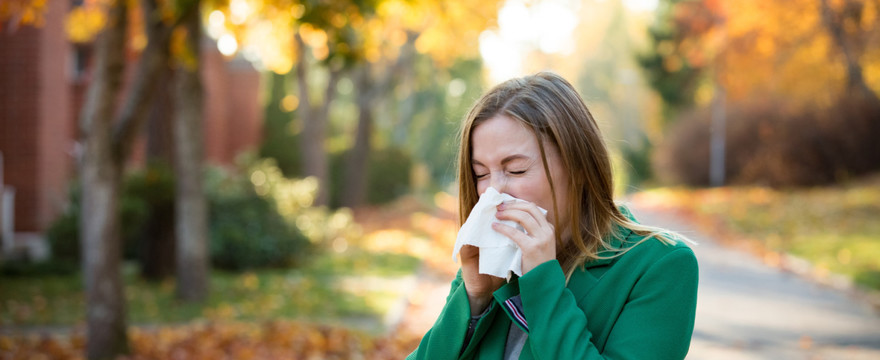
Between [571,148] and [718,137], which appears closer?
[571,148]

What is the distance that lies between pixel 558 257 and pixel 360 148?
22737 mm

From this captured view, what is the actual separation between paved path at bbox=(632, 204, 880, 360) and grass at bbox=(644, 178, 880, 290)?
0.91 m

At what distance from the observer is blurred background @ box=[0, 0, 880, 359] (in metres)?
6.75

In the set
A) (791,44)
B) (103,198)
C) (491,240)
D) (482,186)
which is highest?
(791,44)

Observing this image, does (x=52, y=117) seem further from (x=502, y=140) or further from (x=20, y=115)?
(x=502, y=140)

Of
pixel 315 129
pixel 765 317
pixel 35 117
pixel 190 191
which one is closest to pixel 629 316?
pixel 765 317

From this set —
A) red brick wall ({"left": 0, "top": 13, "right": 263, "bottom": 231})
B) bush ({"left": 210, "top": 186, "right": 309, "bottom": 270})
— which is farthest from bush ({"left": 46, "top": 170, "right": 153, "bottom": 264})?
red brick wall ({"left": 0, "top": 13, "right": 263, "bottom": 231})

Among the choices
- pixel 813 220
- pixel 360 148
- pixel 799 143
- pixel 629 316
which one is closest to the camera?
pixel 629 316

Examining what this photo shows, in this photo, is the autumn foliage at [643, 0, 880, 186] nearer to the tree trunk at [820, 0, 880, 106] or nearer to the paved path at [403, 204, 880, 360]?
the tree trunk at [820, 0, 880, 106]

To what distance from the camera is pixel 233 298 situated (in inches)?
402

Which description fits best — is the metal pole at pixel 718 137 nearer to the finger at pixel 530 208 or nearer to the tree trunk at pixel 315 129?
the tree trunk at pixel 315 129

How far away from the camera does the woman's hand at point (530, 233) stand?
6.23 ft

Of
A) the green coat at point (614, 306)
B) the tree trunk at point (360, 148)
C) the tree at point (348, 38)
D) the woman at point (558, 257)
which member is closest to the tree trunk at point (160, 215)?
the tree at point (348, 38)

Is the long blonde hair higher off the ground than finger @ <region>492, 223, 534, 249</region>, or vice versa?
the long blonde hair
